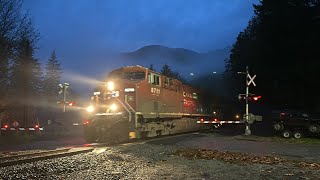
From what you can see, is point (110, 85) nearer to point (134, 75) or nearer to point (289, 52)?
point (134, 75)

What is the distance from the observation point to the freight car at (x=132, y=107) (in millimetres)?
20141

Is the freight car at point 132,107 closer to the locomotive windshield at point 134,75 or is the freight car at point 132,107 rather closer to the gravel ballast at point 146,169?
the locomotive windshield at point 134,75

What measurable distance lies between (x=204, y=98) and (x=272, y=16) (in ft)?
35.2

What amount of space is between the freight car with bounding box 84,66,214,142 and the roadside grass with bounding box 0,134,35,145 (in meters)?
4.50

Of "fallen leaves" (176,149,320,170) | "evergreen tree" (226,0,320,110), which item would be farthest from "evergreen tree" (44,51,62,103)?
"fallen leaves" (176,149,320,170)

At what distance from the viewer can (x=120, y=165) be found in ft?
38.2

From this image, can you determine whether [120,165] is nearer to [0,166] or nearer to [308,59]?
[0,166]

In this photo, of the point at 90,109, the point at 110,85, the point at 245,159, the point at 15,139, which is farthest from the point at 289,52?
the point at 15,139

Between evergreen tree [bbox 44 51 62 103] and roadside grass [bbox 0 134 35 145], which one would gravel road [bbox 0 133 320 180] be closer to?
roadside grass [bbox 0 134 35 145]

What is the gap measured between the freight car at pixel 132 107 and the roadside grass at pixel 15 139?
4504 mm

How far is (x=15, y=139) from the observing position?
74.3ft

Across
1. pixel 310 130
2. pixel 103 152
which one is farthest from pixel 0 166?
pixel 310 130

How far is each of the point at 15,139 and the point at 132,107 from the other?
26.3 feet

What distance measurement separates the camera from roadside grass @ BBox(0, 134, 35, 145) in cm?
2181
